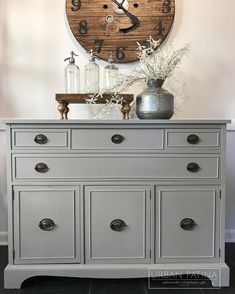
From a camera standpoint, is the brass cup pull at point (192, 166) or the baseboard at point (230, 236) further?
the baseboard at point (230, 236)

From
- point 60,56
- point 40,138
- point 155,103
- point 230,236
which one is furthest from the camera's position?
point 230,236

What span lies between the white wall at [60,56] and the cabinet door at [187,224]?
76 cm

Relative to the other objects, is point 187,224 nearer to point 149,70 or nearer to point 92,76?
point 149,70

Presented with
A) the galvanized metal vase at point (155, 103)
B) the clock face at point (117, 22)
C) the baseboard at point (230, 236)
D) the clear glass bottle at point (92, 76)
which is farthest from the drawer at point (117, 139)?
the baseboard at point (230, 236)

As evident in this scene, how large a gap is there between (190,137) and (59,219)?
0.85 m

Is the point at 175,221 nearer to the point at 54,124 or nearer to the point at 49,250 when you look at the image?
the point at 49,250

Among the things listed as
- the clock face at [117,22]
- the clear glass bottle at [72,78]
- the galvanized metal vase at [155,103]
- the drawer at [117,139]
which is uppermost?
the clock face at [117,22]

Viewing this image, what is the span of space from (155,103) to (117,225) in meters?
0.72

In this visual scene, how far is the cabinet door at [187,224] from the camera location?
1.74 meters

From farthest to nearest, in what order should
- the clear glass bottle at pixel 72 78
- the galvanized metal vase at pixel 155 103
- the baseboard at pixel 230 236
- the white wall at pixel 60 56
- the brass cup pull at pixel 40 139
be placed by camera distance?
the baseboard at pixel 230 236
the white wall at pixel 60 56
the clear glass bottle at pixel 72 78
the galvanized metal vase at pixel 155 103
the brass cup pull at pixel 40 139

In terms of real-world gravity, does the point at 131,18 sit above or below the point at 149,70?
above

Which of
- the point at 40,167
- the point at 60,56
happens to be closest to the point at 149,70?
the point at 60,56

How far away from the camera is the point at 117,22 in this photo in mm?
2201

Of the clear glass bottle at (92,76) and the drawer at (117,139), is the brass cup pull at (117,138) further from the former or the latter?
the clear glass bottle at (92,76)
